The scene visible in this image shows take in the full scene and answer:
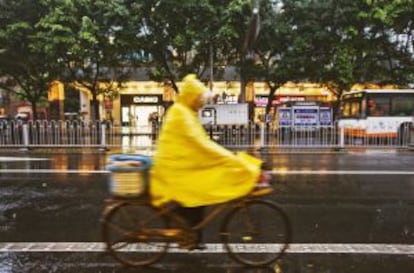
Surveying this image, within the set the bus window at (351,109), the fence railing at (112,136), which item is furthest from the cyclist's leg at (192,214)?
the bus window at (351,109)

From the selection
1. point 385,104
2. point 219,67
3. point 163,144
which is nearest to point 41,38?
point 219,67

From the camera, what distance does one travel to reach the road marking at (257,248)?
19.2 ft

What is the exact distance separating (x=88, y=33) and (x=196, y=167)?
1702cm

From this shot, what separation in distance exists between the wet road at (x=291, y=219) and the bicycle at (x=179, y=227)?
0.15 m

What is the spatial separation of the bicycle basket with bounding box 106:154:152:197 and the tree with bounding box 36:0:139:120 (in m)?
16.4

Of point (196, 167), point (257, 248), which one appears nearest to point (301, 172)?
point (257, 248)

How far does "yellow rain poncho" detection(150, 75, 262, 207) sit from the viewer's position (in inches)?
199

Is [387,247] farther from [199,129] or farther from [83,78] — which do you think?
[83,78]

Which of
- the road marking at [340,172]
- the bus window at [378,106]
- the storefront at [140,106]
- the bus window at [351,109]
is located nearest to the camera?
the road marking at [340,172]

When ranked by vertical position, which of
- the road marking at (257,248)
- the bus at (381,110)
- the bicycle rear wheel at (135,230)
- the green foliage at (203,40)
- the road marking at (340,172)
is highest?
the green foliage at (203,40)

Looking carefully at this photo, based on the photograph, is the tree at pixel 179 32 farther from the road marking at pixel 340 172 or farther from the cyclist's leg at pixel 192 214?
the cyclist's leg at pixel 192 214

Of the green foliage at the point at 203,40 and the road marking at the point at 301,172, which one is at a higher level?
the green foliage at the point at 203,40

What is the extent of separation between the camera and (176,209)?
5.26 meters

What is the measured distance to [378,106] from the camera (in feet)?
81.2
